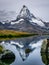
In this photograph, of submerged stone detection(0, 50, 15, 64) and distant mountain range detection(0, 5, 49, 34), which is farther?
distant mountain range detection(0, 5, 49, 34)

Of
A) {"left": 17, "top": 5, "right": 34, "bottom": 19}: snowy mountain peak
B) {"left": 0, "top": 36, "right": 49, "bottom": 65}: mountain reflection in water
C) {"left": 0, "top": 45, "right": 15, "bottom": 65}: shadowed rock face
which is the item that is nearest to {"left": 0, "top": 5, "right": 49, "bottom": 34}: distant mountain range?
{"left": 17, "top": 5, "right": 34, "bottom": 19}: snowy mountain peak

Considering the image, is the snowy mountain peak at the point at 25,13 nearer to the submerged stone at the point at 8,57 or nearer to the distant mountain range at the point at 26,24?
the distant mountain range at the point at 26,24

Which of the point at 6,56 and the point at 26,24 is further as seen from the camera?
the point at 26,24

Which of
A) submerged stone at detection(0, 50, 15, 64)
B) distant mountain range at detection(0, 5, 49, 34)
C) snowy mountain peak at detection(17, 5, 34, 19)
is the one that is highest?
snowy mountain peak at detection(17, 5, 34, 19)

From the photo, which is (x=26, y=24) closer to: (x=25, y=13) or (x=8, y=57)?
(x=25, y=13)

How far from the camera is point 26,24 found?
843 cm

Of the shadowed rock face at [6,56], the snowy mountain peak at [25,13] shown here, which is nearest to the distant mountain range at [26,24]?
the snowy mountain peak at [25,13]

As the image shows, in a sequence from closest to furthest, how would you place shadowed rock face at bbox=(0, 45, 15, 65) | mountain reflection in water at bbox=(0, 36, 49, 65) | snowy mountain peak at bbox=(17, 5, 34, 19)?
shadowed rock face at bbox=(0, 45, 15, 65) < mountain reflection in water at bbox=(0, 36, 49, 65) < snowy mountain peak at bbox=(17, 5, 34, 19)

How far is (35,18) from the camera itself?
8.49 metres

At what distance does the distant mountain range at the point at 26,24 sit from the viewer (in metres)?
8.40

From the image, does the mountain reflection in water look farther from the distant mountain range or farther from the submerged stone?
the distant mountain range

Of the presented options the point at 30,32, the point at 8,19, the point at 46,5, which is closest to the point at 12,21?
the point at 8,19

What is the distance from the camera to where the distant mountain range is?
8.40m

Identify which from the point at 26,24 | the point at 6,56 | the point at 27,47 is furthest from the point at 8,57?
the point at 26,24
